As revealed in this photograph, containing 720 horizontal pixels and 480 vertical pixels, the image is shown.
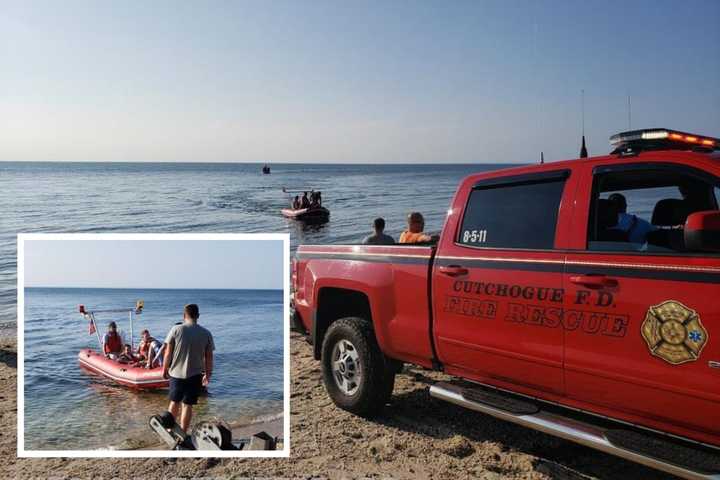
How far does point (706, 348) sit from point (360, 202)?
54061 mm

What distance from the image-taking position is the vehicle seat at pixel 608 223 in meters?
3.97

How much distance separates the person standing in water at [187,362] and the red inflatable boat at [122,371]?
173mm

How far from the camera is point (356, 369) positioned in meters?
5.65

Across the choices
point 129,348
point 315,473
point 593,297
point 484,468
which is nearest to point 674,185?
point 593,297

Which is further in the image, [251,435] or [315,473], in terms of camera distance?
[315,473]

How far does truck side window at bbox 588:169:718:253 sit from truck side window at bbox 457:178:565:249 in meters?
0.28

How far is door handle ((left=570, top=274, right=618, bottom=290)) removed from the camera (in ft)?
12.1

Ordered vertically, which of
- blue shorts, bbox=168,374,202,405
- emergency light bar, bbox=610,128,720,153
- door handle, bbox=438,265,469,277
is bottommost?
blue shorts, bbox=168,374,202,405

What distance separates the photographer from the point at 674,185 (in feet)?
14.8

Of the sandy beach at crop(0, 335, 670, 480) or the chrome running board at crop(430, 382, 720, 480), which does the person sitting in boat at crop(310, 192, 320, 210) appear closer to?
the sandy beach at crop(0, 335, 670, 480)

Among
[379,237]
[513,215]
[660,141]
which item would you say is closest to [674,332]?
[660,141]

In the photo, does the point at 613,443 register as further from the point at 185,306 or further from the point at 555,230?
the point at 185,306

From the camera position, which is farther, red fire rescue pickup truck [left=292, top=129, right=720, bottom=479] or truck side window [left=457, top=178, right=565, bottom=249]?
truck side window [left=457, top=178, right=565, bottom=249]

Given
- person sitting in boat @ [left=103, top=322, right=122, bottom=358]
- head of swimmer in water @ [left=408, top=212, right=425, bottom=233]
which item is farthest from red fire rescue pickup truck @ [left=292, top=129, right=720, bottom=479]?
head of swimmer in water @ [left=408, top=212, right=425, bottom=233]
